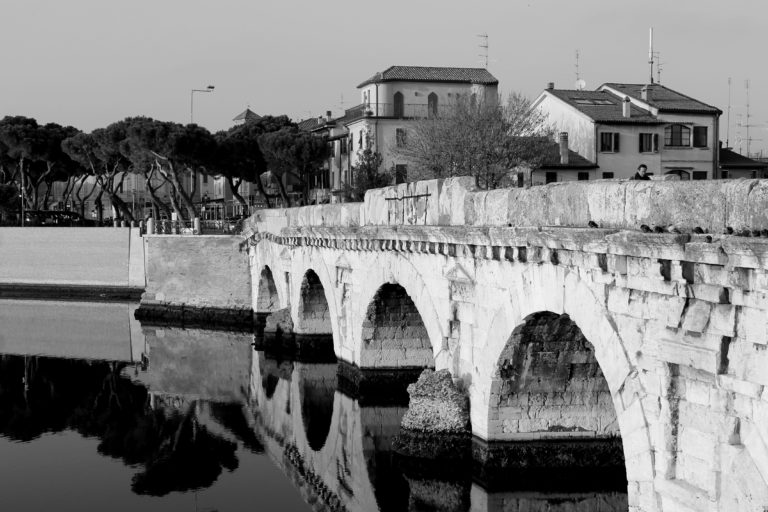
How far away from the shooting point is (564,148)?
42.7 m

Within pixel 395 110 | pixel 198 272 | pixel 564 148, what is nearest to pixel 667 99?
pixel 564 148

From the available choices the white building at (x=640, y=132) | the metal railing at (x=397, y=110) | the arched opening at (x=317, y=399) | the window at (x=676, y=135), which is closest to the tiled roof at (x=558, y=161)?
the white building at (x=640, y=132)

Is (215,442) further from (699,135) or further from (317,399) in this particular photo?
(699,135)

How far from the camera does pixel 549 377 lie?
16.2 meters

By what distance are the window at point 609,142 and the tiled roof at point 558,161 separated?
89 cm

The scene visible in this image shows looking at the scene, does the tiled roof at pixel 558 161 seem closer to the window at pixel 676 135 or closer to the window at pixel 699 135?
the window at pixel 676 135

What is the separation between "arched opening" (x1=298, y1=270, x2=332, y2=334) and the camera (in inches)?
1224

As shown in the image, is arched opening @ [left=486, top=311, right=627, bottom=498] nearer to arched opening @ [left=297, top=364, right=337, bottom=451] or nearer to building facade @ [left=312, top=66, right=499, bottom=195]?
arched opening @ [left=297, top=364, right=337, bottom=451]

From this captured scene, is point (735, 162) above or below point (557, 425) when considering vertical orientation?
above

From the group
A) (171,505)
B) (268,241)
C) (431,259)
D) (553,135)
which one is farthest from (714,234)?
(553,135)

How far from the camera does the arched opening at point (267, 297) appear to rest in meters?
37.8

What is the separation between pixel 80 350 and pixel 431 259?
2066cm

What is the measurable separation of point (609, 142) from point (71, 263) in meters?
27.3

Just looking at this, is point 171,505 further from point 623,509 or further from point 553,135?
point 553,135
